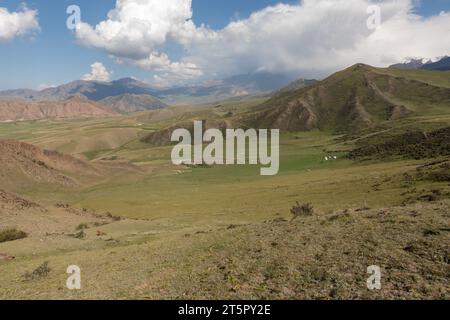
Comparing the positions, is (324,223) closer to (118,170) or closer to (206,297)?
(206,297)

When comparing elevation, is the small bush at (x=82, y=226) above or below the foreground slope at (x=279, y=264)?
below

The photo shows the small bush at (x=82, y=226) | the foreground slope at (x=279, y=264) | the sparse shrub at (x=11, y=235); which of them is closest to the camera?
the foreground slope at (x=279, y=264)

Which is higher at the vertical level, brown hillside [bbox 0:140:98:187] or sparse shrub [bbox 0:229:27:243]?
brown hillside [bbox 0:140:98:187]

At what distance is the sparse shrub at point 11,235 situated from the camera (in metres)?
39.7

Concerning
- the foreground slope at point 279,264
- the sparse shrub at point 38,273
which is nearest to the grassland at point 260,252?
the foreground slope at point 279,264

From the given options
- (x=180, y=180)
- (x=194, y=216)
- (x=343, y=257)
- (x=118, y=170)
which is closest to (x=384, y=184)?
(x=194, y=216)

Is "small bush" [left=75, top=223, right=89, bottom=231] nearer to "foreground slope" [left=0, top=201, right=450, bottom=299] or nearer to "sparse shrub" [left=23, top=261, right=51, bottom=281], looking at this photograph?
"foreground slope" [left=0, top=201, right=450, bottom=299]

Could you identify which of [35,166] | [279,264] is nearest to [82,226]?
[279,264]

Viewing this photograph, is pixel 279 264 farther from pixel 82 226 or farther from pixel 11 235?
pixel 82 226

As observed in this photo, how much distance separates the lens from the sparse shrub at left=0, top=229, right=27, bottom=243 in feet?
130

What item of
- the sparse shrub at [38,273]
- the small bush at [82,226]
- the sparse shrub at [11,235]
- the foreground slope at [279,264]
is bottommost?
the small bush at [82,226]

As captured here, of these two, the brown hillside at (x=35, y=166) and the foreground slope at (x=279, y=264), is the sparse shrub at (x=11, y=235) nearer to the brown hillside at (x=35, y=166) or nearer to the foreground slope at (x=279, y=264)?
the foreground slope at (x=279, y=264)

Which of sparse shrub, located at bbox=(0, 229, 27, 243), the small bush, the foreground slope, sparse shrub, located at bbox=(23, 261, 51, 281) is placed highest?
the foreground slope

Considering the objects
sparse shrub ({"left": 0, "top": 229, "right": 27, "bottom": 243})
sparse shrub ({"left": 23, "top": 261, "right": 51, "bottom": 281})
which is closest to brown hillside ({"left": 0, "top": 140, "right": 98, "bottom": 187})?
sparse shrub ({"left": 0, "top": 229, "right": 27, "bottom": 243})
